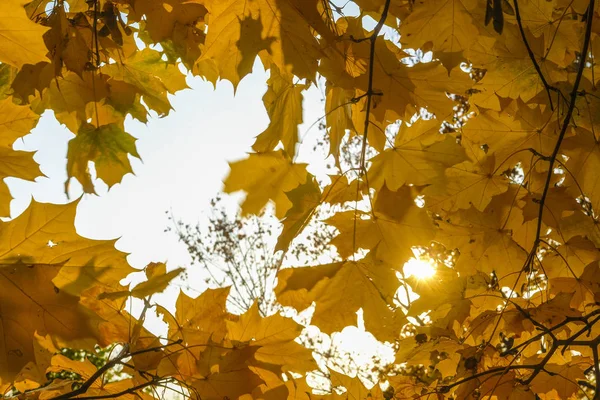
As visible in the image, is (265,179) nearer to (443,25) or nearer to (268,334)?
(268,334)

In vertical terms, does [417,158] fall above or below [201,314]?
above

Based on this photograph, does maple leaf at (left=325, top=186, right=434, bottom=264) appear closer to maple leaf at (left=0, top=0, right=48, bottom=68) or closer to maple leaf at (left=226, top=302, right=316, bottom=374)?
maple leaf at (left=226, top=302, right=316, bottom=374)

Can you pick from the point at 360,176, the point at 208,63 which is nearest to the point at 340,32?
the point at 360,176

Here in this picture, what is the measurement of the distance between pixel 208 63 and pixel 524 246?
3.63 ft

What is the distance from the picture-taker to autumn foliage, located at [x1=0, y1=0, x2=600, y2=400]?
981 millimetres

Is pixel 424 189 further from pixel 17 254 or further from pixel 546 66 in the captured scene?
pixel 17 254

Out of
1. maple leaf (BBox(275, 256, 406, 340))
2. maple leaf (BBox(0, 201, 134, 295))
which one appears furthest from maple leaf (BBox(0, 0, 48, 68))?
maple leaf (BBox(275, 256, 406, 340))

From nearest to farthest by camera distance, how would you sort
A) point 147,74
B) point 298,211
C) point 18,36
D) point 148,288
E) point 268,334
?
1. point 18,36
2. point 148,288
3. point 298,211
4. point 268,334
5. point 147,74

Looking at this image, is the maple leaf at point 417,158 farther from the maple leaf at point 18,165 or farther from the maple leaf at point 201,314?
the maple leaf at point 18,165

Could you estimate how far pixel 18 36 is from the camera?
909 millimetres

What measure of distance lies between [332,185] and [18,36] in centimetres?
65

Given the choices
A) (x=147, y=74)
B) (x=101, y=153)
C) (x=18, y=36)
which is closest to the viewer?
(x=18, y=36)

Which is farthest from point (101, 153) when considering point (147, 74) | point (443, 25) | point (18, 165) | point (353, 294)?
point (443, 25)

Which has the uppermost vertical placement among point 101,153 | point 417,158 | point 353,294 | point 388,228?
point 101,153
